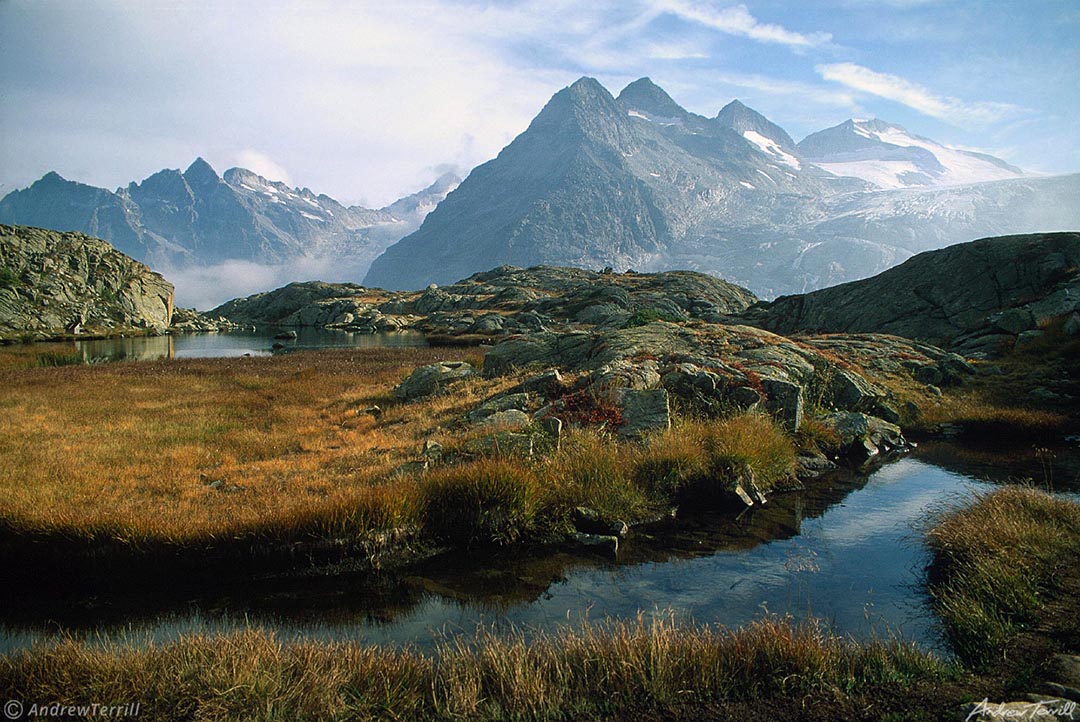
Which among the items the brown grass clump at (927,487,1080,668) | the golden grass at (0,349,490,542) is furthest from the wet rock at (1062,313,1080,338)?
the golden grass at (0,349,490,542)

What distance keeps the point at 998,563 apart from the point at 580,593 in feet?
23.4

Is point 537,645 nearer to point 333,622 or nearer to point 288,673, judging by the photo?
point 288,673

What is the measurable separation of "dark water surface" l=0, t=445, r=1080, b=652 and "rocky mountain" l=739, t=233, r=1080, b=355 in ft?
105

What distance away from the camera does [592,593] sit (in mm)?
10375

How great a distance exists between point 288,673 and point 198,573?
213 inches

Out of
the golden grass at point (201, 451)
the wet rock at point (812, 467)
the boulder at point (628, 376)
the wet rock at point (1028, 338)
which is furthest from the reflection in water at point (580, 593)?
the wet rock at point (1028, 338)

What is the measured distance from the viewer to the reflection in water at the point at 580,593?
9250mm

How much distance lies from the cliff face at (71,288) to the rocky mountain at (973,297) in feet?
366

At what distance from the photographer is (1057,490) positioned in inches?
598

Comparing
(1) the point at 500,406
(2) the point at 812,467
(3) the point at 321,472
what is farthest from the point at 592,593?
(1) the point at 500,406

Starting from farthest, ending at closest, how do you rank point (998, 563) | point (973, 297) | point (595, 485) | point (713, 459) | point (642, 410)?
1. point (973, 297)
2. point (642, 410)
3. point (713, 459)
4. point (595, 485)
5. point (998, 563)

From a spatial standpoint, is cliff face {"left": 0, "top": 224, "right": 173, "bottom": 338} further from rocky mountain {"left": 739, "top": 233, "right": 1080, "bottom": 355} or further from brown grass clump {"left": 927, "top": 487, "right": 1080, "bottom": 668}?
rocky mountain {"left": 739, "top": 233, "right": 1080, "bottom": 355}

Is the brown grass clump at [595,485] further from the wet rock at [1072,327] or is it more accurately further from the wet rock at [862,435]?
the wet rock at [1072,327]

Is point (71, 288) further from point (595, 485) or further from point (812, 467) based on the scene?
point (812, 467)
